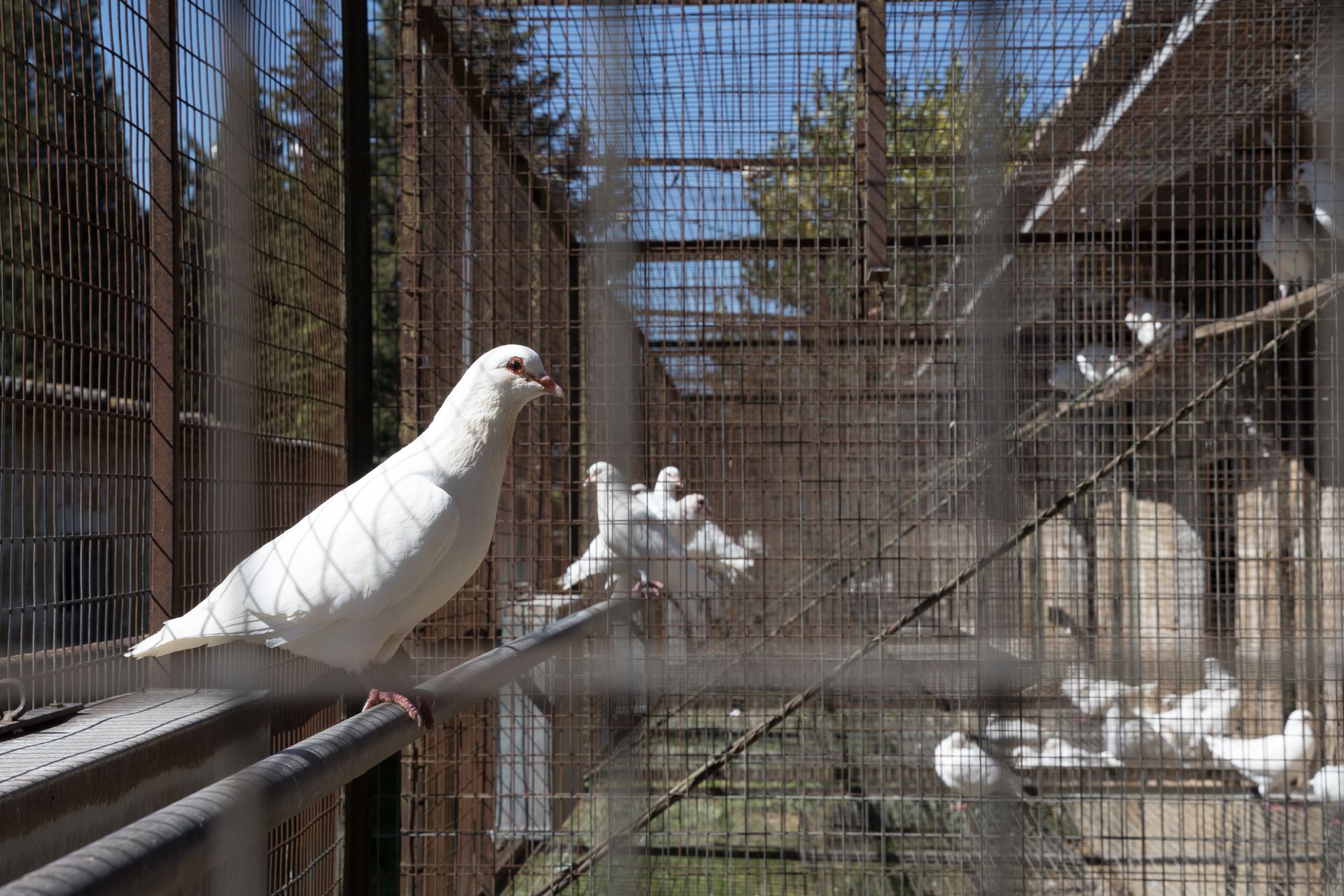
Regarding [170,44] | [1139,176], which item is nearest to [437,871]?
[170,44]

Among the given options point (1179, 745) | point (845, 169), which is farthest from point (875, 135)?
point (1179, 745)

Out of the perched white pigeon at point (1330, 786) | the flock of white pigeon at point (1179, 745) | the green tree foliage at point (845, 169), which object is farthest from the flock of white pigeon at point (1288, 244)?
the perched white pigeon at point (1330, 786)

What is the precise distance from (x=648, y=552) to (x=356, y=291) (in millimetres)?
1181

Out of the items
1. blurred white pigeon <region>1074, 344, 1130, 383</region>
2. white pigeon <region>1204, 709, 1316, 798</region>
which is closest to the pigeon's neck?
blurred white pigeon <region>1074, 344, 1130, 383</region>

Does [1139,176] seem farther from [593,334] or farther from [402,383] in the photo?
[402,383]

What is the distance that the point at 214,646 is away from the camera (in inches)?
78.1

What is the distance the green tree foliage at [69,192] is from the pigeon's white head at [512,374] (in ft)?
2.07

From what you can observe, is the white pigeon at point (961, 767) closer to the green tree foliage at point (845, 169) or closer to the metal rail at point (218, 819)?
the green tree foliage at point (845, 169)

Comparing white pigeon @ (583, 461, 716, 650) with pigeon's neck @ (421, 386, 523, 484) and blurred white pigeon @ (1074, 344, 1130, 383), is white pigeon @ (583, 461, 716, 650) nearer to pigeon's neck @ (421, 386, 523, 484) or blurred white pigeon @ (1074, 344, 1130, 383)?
pigeon's neck @ (421, 386, 523, 484)

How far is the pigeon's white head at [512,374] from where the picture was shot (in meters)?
2.06

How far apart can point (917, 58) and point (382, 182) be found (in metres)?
10.8

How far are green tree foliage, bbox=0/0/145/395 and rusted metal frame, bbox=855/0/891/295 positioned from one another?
75.2 inches

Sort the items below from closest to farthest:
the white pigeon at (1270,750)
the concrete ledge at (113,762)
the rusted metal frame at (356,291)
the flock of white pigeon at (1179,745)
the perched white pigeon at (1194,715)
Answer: the concrete ledge at (113,762)
the rusted metal frame at (356,291)
the flock of white pigeon at (1179,745)
the white pigeon at (1270,750)
the perched white pigeon at (1194,715)

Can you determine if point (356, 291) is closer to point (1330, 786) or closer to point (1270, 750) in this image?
point (1330, 786)
